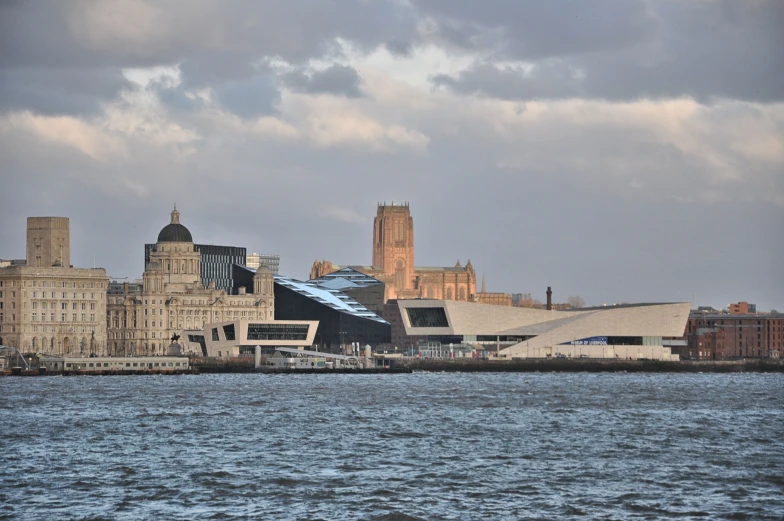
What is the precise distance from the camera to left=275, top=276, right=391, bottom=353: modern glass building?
19088cm

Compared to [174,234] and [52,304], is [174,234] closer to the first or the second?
[174,234]

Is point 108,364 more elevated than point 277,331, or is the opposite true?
point 277,331

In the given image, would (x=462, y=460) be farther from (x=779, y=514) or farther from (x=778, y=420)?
(x=778, y=420)

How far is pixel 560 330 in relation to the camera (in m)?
159

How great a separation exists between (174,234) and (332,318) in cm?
2533

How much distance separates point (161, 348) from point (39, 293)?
19.4m

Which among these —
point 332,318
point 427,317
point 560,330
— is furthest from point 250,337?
point 560,330

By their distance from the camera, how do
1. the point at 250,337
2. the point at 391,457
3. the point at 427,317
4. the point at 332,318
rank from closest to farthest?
the point at 391,457, the point at 427,317, the point at 250,337, the point at 332,318

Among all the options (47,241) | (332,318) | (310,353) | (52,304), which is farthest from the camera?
(332,318)

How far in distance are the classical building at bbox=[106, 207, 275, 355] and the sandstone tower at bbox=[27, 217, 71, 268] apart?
342 inches

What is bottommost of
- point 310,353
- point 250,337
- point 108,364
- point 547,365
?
point 547,365

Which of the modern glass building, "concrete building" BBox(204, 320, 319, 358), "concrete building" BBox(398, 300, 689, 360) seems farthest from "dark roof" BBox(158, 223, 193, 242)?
"concrete building" BBox(398, 300, 689, 360)

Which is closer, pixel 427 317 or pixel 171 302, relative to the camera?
pixel 427 317

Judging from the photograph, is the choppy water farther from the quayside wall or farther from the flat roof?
the flat roof
